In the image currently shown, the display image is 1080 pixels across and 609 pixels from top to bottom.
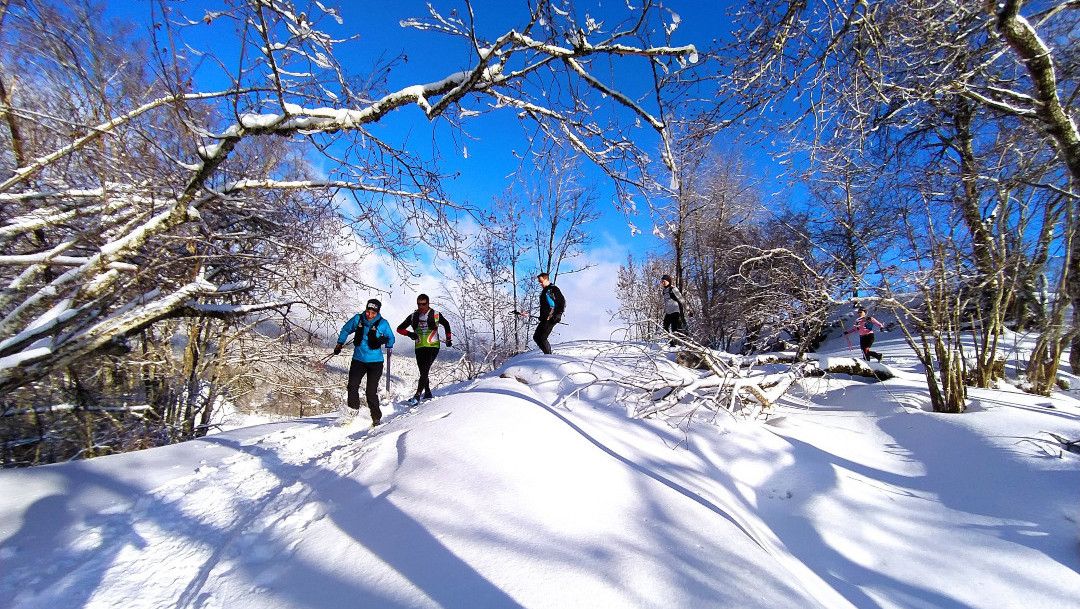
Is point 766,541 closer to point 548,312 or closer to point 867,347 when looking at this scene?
point 548,312

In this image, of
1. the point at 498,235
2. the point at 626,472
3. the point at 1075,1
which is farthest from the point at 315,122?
the point at 1075,1

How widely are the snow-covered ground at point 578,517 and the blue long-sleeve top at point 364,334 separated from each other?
177 cm

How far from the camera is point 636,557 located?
204 cm

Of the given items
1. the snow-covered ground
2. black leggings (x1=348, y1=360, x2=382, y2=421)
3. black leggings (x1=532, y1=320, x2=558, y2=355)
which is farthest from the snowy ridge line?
black leggings (x1=532, y1=320, x2=558, y2=355)

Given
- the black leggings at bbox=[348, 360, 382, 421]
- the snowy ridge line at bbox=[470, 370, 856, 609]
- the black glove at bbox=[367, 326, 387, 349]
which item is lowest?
the snowy ridge line at bbox=[470, 370, 856, 609]

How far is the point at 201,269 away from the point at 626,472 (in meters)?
5.85

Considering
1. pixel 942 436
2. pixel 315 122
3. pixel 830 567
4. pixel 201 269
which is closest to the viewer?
pixel 830 567

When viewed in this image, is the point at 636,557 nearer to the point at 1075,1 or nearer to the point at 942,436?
the point at 942,436

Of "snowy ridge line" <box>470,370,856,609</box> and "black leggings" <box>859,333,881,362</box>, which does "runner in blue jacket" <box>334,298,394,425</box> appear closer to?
"snowy ridge line" <box>470,370,856,609</box>

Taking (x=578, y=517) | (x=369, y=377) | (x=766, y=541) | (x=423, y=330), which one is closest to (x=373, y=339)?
(x=369, y=377)

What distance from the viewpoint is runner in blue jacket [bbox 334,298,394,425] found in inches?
239

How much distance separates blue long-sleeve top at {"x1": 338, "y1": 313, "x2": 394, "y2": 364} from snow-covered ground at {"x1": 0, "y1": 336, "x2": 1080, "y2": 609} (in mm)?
1768

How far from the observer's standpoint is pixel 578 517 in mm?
2383

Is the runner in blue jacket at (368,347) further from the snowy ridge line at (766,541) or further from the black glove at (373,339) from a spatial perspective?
the snowy ridge line at (766,541)
